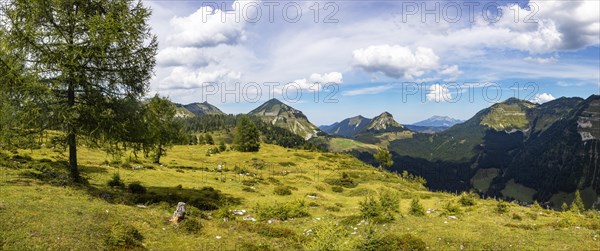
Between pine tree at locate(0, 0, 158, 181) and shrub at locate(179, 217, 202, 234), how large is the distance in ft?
30.4

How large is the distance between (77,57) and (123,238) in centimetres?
1273

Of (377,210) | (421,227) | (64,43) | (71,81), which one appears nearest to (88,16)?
(64,43)

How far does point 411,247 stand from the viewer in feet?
59.1

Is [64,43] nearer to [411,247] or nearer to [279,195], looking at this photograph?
[411,247]

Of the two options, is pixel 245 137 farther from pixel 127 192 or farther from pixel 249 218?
pixel 249 218

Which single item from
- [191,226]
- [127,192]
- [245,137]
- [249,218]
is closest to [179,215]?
[191,226]

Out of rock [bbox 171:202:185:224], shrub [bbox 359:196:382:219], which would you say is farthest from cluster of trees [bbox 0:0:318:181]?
shrub [bbox 359:196:382:219]

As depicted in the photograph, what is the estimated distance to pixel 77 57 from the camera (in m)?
21.3

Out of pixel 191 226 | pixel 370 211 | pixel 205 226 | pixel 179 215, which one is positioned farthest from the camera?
pixel 370 211

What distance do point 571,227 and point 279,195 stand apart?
1107 inches

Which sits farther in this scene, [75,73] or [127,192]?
[127,192]

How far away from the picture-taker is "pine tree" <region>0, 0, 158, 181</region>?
2061 centimetres

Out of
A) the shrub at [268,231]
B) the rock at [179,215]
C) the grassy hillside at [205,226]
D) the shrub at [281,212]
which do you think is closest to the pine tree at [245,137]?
the grassy hillside at [205,226]

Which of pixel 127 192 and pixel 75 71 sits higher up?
pixel 75 71
